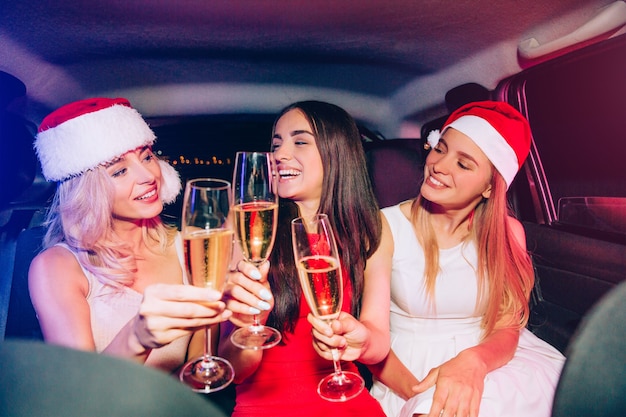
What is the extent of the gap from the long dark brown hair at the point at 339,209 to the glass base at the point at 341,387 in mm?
430

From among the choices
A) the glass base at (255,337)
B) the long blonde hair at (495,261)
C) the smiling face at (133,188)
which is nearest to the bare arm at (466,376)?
the long blonde hair at (495,261)

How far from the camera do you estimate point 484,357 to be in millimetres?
1376

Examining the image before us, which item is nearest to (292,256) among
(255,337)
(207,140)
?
(255,337)

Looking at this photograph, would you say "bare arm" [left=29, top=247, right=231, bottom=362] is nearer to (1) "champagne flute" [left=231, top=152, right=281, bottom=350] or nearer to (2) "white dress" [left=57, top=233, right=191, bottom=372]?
(2) "white dress" [left=57, top=233, right=191, bottom=372]

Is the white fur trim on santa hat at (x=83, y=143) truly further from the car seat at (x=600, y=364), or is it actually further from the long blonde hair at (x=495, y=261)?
the car seat at (x=600, y=364)

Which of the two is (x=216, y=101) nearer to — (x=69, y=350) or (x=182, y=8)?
(x=182, y=8)

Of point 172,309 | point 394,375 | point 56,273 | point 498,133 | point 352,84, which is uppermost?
point 352,84

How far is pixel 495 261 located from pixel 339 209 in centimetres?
67

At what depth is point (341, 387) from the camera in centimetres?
110

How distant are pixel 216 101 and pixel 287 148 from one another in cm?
52

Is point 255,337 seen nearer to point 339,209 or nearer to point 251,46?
point 339,209

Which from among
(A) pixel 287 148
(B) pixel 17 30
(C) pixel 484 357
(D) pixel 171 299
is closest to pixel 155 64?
(B) pixel 17 30

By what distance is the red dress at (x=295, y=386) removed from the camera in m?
1.34

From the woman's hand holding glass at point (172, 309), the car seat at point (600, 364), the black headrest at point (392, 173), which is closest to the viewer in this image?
the car seat at point (600, 364)
